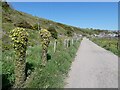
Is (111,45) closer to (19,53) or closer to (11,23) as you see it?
(11,23)

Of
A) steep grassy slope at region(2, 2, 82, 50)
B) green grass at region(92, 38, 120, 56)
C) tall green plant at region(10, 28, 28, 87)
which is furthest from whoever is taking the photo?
green grass at region(92, 38, 120, 56)

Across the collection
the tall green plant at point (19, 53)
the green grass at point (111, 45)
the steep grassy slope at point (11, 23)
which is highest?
the steep grassy slope at point (11, 23)

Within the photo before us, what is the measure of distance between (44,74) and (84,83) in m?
1.71

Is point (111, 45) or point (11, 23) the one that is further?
point (111, 45)

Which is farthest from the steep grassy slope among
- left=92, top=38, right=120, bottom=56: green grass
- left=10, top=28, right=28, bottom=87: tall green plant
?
left=10, top=28, right=28, bottom=87: tall green plant

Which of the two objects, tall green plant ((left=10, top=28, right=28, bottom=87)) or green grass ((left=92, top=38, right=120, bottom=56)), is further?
green grass ((left=92, top=38, right=120, bottom=56))

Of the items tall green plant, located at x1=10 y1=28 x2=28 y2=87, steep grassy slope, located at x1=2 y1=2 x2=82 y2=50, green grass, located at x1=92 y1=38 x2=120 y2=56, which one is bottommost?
green grass, located at x1=92 y1=38 x2=120 y2=56

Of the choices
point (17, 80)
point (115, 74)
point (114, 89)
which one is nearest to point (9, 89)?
point (17, 80)

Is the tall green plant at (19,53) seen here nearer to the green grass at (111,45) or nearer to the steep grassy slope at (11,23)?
the steep grassy slope at (11,23)

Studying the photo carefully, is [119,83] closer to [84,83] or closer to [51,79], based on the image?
[84,83]

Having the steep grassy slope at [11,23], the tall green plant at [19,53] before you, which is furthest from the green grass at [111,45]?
the tall green plant at [19,53]

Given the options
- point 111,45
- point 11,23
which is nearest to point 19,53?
point 11,23

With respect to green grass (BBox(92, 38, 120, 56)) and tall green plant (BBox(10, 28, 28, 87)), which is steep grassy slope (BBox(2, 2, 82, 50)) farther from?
tall green plant (BBox(10, 28, 28, 87))

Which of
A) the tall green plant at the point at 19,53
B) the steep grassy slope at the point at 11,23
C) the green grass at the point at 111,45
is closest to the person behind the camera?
the tall green plant at the point at 19,53
